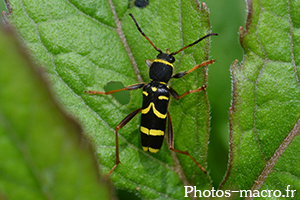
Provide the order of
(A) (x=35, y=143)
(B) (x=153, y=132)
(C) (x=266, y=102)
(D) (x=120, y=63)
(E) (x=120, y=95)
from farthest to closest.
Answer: (E) (x=120, y=95)
(B) (x=153, y=132)
(D) (x=120, y=63)
(C) (x=266, y=102)
(A) (x=35, y=143)

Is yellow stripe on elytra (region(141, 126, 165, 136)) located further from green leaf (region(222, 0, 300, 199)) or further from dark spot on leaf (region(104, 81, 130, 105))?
green leaf (region(222, 0, 300, 199))

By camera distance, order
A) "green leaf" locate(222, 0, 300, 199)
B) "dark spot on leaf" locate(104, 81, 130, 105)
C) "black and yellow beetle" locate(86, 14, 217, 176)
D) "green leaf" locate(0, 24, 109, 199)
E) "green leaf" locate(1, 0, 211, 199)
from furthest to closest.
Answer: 1. "dark spot on leaf" locate(104, 81, 130, 105)
2. "black and yellow beetle" locate(86, 14, 217, 176)
3. "green leaf" locate(1, 0, 211, 199)
4. "green leaf" locate(222, 0, 300, 199)
5. "green leaf" locate(0, 24, 109, 199)

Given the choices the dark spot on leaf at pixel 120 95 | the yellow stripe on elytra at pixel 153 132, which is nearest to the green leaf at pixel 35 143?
the yellow stripe on elytra at pixel 153 132

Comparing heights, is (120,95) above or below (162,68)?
below

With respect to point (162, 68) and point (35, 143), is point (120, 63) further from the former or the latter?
point (35, 143)

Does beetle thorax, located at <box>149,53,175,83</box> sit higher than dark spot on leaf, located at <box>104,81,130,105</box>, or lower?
higher

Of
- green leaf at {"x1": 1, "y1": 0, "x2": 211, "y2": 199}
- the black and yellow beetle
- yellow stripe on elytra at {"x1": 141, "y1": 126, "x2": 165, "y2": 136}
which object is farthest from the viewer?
yellow stripe on elytra at {"x1": 141, "y1": 126, "x2": 165, "y2": 136}

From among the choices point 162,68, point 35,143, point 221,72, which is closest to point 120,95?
point 162,68

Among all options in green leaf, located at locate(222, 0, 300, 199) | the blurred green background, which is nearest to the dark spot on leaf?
the blurred green background
